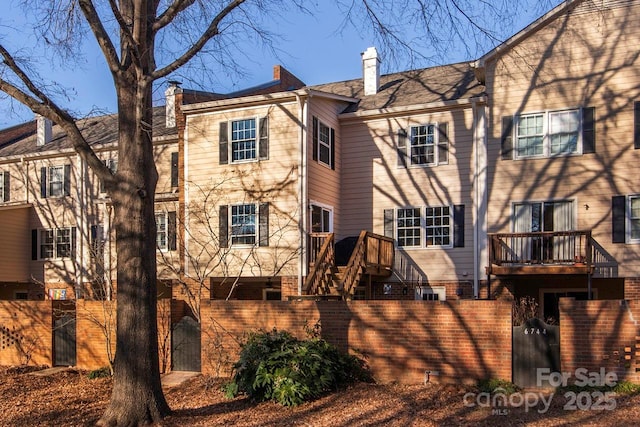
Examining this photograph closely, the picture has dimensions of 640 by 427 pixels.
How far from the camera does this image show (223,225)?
66.6 feet

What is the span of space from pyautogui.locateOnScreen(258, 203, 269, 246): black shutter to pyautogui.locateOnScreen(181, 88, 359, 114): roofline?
10.5 feet

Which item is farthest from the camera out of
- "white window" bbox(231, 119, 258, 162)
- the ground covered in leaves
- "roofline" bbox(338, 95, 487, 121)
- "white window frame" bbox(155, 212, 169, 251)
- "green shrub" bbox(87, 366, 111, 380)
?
"white window frame" bbox(155, 212, 169, 251)

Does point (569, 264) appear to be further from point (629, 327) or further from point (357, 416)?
point (357, 416)

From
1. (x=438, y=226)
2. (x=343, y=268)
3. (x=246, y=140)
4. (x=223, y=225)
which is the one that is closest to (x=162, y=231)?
(x=223, y=225)

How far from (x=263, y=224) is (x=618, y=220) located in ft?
33.5

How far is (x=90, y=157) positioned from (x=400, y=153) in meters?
12.2

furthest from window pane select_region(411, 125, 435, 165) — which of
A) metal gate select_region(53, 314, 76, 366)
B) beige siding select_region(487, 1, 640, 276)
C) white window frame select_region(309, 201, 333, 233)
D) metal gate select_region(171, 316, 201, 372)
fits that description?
metal gate select_region(53, 314, 76, 366)

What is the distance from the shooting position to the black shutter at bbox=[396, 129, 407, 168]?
2098 cm

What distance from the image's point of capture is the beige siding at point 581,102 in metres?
18.2

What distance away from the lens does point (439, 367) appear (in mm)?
12188

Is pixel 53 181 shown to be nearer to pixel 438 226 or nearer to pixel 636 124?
pixel 438 226

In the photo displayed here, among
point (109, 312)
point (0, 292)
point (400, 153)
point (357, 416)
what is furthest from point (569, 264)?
point (0, 292)

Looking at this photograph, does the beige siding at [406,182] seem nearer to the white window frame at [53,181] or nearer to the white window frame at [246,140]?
the white window frame at [246,140]

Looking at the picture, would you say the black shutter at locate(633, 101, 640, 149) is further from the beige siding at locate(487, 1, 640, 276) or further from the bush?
the bush
